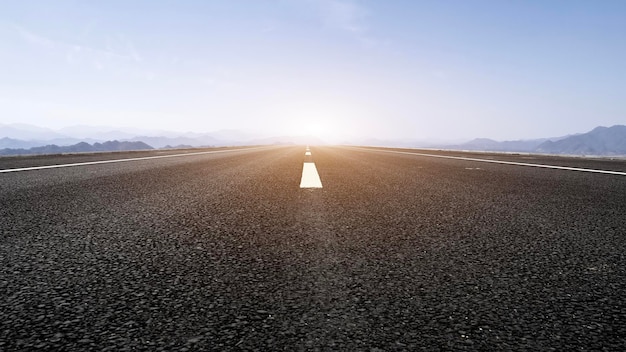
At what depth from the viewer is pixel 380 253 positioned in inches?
76.1

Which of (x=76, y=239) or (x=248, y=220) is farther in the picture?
(x=248, y=220)

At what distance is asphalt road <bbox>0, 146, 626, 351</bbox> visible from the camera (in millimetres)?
1132

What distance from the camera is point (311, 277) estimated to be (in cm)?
160

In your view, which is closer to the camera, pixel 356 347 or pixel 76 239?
pixel 356 347

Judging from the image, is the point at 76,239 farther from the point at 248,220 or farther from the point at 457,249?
the point at 457,249

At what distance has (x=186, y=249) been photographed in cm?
200

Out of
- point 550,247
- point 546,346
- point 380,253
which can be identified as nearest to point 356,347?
point 546,346

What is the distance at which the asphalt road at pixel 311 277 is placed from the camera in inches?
44.6

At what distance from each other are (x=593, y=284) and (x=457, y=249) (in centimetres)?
60

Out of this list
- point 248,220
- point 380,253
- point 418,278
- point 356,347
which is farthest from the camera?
point 248,220

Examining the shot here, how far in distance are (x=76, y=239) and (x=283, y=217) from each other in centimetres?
125

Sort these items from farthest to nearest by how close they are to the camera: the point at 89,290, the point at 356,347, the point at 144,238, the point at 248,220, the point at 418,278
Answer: the point at 248,220 < the point at 144,238 < the point at 418,278 < the point at 89,290 < the point at 356,347

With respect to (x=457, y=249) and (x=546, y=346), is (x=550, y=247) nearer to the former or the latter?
(x=457, y=249)

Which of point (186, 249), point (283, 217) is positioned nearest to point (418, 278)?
point (186, 249)
